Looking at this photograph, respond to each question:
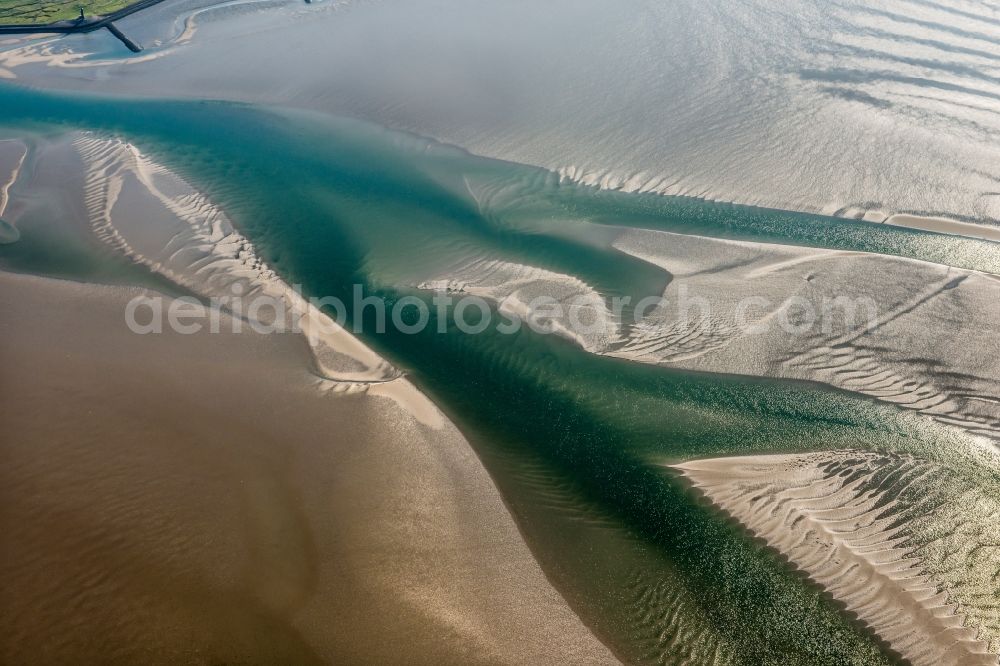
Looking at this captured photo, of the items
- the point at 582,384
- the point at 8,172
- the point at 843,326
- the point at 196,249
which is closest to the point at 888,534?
the point at 843,326

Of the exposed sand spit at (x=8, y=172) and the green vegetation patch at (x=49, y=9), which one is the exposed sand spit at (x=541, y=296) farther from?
the green vegetation patch at (x=49, y=9)

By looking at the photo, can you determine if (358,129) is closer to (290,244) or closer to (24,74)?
(290,244)

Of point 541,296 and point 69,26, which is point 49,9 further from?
point 541,296

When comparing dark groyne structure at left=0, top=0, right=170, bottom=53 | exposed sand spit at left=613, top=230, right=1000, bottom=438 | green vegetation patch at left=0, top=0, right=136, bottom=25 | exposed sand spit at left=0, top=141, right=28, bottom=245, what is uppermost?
green vegetation patch at left=0, top=0, right=136, bottom=25

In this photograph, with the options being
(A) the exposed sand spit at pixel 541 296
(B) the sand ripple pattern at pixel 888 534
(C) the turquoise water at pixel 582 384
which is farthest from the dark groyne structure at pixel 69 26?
(B) the sand ripple pattern at pixel 888 534

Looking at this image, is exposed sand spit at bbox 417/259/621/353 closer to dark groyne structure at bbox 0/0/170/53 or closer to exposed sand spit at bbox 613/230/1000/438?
exposed sand spit at bbox 613/230/1000/438

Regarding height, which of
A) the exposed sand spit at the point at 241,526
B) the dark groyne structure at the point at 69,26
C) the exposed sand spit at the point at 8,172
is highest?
the dark groyne structure at the point at 69,26

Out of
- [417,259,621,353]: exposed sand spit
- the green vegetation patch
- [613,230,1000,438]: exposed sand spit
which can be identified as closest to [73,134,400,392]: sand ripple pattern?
[417,259,621,353]: exposed sand spit
